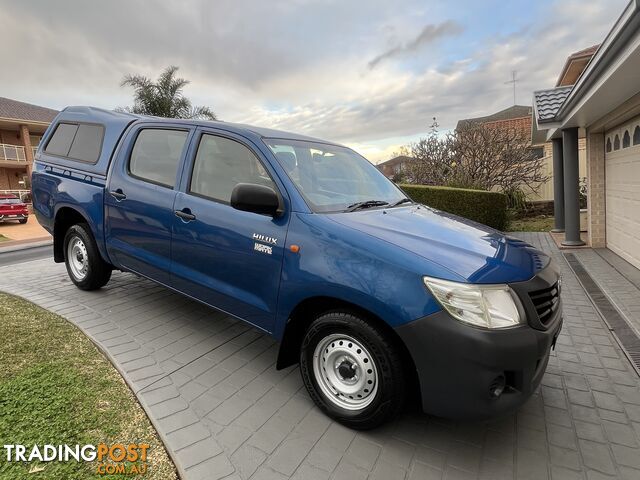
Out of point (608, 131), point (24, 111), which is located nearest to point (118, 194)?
point (608, 131)

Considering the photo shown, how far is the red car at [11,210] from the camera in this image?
Answer: 1827 centimetres

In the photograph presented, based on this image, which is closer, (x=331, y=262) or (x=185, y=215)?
(x=331, y=262)

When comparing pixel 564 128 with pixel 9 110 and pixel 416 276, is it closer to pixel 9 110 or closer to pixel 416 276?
pixel 416 276

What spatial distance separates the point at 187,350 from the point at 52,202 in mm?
2792

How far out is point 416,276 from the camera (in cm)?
215

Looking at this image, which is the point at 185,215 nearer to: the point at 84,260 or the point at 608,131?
the point at 84,260

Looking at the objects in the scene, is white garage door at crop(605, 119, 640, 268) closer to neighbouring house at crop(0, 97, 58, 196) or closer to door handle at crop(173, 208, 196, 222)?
door handle at crop(173, 208, 196, 222)

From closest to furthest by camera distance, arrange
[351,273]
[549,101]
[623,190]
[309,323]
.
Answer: [351,273] < [309,323] < [623,190] < [549,101]

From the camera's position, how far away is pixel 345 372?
2514 mm

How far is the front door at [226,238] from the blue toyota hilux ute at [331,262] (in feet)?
0.04

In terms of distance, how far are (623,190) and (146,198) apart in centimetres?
796

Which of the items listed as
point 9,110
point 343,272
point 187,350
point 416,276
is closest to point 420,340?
point 416,276

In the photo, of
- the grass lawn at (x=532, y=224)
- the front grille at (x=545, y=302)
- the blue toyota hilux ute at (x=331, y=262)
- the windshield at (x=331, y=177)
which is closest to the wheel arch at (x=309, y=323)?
the blue toyota hilux ute at (x=331, y=262)

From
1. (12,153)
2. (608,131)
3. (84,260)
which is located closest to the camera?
(84,260)
